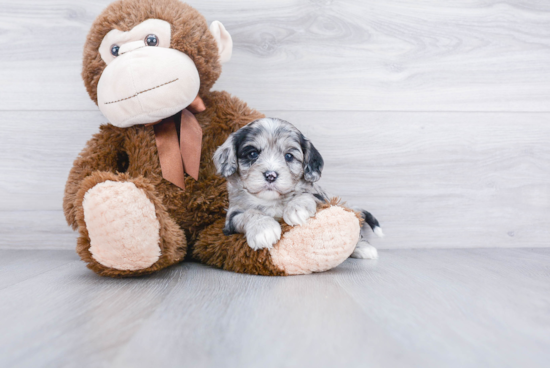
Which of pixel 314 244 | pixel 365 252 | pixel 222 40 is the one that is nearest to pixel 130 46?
pixel 222 40

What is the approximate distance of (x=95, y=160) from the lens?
141 centimetres

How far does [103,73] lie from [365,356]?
1173 mm

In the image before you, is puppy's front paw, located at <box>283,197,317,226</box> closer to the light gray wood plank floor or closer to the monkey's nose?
the light gray wood plank floor

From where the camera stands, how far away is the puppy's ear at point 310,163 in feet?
4.23

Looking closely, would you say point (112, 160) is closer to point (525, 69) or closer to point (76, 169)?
point (76, 169)

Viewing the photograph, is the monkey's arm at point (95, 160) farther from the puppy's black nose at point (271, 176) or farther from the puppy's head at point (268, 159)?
the puppy's black nose at point (271, 176)

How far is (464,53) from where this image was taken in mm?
1791

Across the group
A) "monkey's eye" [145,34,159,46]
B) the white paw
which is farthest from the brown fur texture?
"monkey's eye" [145,34,159,46]

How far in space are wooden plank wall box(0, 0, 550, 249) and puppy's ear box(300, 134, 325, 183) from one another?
47cm

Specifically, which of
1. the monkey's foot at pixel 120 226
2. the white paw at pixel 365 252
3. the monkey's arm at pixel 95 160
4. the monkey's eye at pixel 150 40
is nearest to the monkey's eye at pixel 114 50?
the monkey's eye at pixel 150 40

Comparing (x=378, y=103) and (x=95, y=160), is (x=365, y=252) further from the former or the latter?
(x=95, y=160)

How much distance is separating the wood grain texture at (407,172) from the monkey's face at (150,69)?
0.51m

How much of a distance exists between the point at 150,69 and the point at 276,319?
2.87 feet

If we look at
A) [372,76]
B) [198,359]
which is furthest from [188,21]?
[198,359]
